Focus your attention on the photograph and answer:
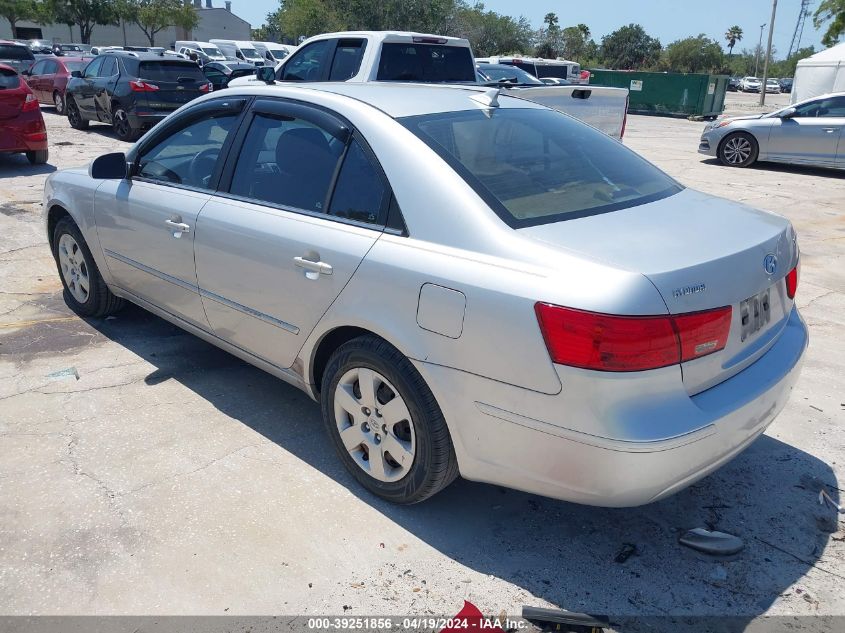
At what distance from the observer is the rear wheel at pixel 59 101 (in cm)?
1805

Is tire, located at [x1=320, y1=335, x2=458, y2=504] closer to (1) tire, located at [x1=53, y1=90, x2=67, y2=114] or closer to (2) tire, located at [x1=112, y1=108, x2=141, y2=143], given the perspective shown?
(2) tire, located at [x1=112, y1=108, x2=141, y2=143]

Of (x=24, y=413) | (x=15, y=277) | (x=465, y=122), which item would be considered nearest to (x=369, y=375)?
(x=465, y=122)

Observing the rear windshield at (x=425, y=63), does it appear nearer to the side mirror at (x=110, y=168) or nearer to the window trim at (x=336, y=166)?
the side mirror at (x=110, y=168)

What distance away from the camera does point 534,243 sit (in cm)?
253

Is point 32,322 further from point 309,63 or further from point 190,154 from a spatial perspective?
point 309,63

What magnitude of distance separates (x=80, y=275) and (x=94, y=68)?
12.0 m

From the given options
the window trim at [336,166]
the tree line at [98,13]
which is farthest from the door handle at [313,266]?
the tree line at [98,13]

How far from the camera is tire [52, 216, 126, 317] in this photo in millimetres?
4926

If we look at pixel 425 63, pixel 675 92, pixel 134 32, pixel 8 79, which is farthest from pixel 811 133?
pixel 134 32

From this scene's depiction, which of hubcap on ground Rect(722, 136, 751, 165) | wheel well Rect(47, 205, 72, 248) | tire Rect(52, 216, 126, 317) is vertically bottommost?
tire Rect(52, 216, 126, 317)

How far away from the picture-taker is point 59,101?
18203mm

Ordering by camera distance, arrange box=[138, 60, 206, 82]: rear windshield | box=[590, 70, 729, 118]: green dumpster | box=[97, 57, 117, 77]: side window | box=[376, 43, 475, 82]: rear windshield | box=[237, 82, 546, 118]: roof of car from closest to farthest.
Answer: box=[237, 82, 546, 118]: roof of car < box=[376, 43, 475, 82]: rear windshield < box=[138, 60, 206, 82]: rear windshield < box=[97, 57, 117, 77]: side window < box=[590, 70, 729, 118]: green dumpster

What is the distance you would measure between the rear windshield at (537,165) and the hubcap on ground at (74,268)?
3097 millimetres

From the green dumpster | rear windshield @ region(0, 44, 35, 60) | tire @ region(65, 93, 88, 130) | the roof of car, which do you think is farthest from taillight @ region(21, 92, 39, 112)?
the green dumpster
